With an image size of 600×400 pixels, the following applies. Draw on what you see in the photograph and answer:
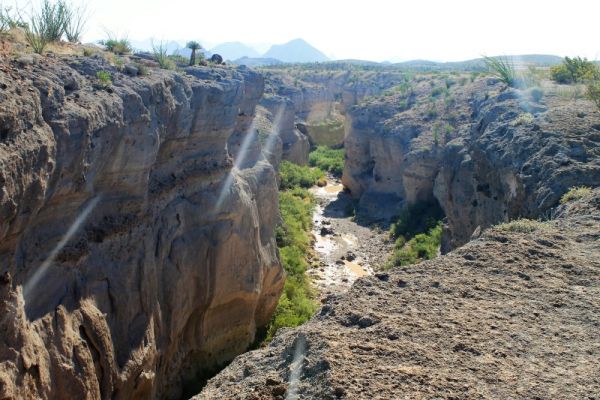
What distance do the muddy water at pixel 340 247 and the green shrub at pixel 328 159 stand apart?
7010 millimetres

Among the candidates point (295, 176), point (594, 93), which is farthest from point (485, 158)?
point (295, 176)

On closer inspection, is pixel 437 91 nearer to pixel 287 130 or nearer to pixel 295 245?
pixel 287 130

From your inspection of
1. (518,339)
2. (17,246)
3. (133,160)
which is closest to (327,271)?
(133,160)

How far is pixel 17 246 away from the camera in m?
8.66

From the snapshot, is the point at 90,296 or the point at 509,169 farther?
the point at 509,169

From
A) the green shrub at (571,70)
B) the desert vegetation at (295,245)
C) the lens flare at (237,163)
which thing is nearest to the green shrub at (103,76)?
the lens flare at (237,163)

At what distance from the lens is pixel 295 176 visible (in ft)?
124

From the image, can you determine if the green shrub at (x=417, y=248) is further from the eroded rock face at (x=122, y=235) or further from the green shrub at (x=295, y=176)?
the green shrub at (x=295, y=176)

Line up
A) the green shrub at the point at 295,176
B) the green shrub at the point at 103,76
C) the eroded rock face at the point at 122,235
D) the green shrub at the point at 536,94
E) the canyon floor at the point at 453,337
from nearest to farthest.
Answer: the canyon floor at the point at 453,337 → the eroded rock face at the point at 122,235 → the green shrub at the point at 103,76 → the green shrub at the point at 536,94 → the green shrub at the point at 295,176

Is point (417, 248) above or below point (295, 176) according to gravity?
below

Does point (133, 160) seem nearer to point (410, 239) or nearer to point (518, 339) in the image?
point (518, 339)

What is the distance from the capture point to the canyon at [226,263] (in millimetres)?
5859

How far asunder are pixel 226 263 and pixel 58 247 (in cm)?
587

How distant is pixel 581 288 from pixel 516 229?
84.0 inches
